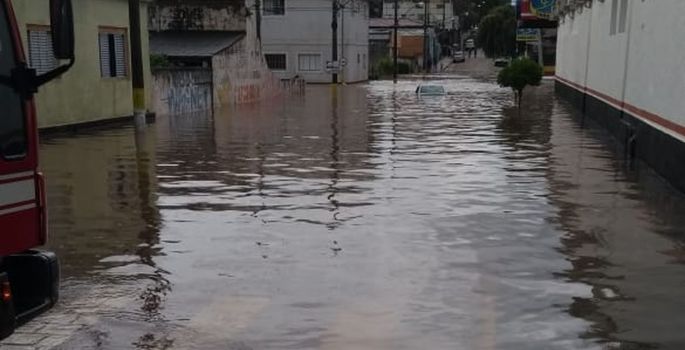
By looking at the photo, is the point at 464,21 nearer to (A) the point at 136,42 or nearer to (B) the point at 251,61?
(B) the point at 251,61

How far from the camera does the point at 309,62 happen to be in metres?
59.9

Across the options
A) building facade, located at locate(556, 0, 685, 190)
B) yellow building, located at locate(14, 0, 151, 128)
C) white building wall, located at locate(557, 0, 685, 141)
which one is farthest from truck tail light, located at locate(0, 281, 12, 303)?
yellow building, located at locate(14, 0, 151, 128)

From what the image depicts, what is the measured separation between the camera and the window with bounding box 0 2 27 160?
15.1ft

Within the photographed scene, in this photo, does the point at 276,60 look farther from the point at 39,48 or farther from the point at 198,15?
the point at 39,48

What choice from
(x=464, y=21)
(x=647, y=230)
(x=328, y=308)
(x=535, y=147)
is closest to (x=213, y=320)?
(x=328, y=308)

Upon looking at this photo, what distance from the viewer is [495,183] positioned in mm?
12617

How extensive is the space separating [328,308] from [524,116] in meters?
22.1

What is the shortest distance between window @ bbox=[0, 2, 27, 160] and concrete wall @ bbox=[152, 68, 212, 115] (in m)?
22.5

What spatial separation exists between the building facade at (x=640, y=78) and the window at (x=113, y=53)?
1415 cm

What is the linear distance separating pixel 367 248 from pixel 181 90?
22.2 m

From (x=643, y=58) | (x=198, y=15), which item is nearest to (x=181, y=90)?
(x=198, y=15)

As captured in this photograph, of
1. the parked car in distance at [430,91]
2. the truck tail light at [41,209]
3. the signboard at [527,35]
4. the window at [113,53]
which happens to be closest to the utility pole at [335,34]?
the parked car in distance at [430,91]

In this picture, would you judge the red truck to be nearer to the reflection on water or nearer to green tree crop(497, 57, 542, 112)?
the reflection on water

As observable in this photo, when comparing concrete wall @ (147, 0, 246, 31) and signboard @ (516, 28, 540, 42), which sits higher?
concrete wall @ (147, 0, 246, 31)
